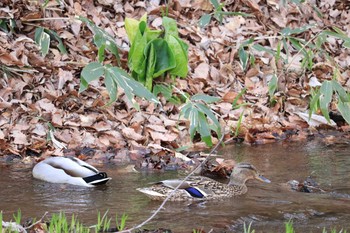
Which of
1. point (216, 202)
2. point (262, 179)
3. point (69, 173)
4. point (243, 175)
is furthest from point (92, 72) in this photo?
point (262, 179)

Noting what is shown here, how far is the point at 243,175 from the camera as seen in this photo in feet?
24.3

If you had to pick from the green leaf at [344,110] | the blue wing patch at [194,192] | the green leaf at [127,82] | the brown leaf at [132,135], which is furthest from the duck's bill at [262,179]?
the green leaf at [127,82]

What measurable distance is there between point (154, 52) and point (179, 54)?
278 millimetres

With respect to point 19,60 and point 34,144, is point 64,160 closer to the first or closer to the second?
point 34,144

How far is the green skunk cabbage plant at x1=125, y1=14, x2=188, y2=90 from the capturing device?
355 inches

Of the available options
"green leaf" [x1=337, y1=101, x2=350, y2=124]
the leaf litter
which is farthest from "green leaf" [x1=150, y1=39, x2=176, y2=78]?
"green leaf" [x1=337, y1=101, x2=350, y2=124]

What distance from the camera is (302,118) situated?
10.2 m

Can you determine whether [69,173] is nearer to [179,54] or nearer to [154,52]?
[154,52]

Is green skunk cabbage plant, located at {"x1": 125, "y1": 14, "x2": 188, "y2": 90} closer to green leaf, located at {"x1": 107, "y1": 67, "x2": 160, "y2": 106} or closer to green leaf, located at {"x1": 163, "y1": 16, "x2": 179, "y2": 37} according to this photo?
green leaf, located at {"x1": 163, "y1": 16, "x2": 179, "y2": 37}

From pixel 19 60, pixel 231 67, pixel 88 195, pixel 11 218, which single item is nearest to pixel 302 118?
pixel 231 67

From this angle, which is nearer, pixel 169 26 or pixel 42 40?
pixel 42 40

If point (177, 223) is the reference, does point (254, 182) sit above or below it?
below

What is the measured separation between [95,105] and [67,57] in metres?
0.83

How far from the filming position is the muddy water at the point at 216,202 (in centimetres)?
597
